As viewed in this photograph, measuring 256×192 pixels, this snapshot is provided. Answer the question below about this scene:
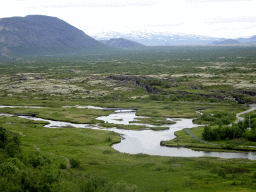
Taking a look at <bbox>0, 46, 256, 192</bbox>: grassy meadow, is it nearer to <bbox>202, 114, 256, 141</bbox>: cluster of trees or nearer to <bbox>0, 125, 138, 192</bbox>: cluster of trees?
<bbox>0, 125, 138, 192</bbox>: cluster of trees

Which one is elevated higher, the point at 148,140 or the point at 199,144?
the point at 199,144

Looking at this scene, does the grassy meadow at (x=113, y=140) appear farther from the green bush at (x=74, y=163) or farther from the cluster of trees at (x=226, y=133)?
the cluster of trees at (x=226, y=133)

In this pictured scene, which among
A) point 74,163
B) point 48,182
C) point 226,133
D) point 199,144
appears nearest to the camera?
point 48,182

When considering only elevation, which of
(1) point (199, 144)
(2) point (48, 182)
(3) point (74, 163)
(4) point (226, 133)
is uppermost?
(2) point (48, 182)

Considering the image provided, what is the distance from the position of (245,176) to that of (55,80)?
153 m

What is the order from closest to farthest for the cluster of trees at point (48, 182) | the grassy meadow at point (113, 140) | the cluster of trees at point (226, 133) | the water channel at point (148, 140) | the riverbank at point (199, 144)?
the cluster of trees at point (48, 182), the grassy meadow at point (113, 140), the water channel at point (148, 140), the riverbank at point (199, 144), the cluster of trees at point (226, 133)

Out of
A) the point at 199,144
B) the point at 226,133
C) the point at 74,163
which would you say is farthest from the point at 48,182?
the point at 226,133

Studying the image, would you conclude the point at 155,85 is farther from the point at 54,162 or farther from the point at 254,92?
the point at 54,162

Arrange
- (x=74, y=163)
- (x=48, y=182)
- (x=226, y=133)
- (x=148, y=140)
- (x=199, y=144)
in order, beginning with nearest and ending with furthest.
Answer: (x=48, y=182)
(x=74, y=163)
(x=199, y=144)
(x=226, y=133)
(x=148, y=140)

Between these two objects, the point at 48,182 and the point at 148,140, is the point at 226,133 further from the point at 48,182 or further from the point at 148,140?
the point at 48,182

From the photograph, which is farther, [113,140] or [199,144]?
[113,140]

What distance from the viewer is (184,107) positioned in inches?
4601

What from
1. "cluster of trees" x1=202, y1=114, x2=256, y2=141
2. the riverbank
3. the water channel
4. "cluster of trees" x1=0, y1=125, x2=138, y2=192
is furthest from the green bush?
"cluster of trees" x1=202, y1=114, x2=256, y2=141

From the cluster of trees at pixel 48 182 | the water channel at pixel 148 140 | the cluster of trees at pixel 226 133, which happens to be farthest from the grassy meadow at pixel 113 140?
the water channel at pixel 148 140
